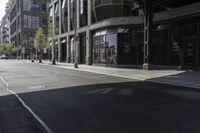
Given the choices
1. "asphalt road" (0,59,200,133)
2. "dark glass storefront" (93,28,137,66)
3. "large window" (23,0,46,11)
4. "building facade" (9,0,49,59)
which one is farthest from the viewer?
"large window" (23,0,46,11)

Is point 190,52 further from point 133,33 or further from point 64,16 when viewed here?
point 64,16

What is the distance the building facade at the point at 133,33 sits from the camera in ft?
105

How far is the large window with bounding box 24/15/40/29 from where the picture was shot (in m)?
128

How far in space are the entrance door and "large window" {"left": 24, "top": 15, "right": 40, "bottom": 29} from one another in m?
101

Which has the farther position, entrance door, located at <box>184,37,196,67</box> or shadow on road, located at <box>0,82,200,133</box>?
entrance door, located at <box>184,37,196,67</box>

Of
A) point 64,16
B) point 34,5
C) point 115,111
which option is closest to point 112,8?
point 64,16

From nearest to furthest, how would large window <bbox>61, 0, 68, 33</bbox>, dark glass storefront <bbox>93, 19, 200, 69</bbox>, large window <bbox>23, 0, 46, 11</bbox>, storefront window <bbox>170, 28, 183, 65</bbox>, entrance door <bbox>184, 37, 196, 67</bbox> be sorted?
1. entrance door <bbox>184, 37, 196, 67</bbox>
2. dark glass storefront <bbox>93, 19, 200, 69</bbox>
3. storefront window <bbox>170, 28, 183, 65</bbox>
4. large window <bbox>61, 0, 68, 33</bbox>
5. large window <bbox>23, 0, 46, 11</bbox>

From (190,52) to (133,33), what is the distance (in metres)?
8.88

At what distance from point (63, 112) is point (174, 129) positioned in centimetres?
363

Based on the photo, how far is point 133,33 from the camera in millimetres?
39531

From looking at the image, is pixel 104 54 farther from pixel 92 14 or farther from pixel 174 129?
pixel 174 129

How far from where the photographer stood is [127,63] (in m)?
40.1

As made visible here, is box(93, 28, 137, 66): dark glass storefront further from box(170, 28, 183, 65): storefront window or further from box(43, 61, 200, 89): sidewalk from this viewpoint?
box(43, 61, 200, 89): sidewalk

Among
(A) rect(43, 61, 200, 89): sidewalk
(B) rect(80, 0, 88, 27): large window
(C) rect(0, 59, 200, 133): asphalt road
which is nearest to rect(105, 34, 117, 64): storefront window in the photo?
(B) rect(80, 0, 88, 27): large window
